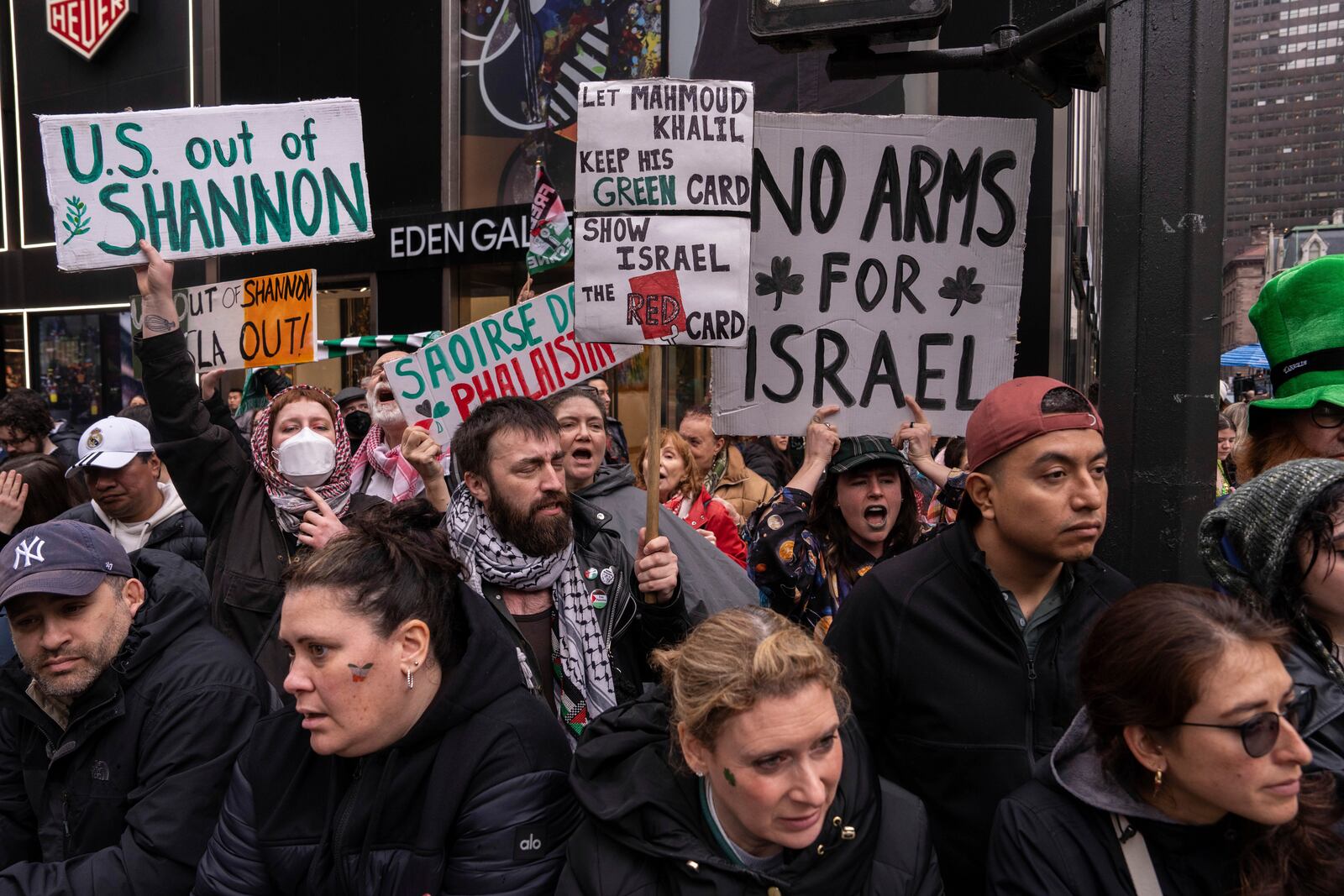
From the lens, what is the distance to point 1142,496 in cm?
249

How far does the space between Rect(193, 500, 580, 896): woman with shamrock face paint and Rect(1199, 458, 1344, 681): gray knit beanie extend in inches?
60.4

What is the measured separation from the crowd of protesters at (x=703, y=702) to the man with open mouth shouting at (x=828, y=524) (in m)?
0.27

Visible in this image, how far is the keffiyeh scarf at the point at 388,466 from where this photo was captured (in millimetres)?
4824

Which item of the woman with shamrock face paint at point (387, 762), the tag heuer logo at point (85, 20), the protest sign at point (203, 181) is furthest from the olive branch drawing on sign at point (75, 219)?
the tag heuer logo at point (85, 20)

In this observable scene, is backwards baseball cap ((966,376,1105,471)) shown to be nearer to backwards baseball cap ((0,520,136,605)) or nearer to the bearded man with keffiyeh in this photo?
the bearded man with keffiyeh

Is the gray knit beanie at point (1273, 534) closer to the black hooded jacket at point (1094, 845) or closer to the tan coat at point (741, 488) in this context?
the black hooded jacket at point (1094, 845)

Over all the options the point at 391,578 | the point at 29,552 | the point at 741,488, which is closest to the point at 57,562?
the point at 29,552

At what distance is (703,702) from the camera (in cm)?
208

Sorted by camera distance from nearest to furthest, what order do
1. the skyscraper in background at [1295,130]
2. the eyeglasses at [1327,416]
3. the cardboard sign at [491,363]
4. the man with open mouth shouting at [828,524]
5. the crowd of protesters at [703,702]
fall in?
the crowd of protesters at [703,702], the eyeglasses at [1327,416], the man with open mouth shouting at [828,524], the cardboard sign at [491,363], the skyscraper in background at [1295,130]

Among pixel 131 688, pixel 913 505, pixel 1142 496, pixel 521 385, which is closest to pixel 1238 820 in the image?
pixel 1142 496

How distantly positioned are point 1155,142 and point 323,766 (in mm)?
2325

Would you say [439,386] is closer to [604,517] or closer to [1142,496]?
[604,517]

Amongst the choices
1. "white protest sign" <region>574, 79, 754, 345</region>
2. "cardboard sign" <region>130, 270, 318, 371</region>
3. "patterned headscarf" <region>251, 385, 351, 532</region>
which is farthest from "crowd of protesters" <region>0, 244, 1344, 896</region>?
"cardboard sign" <region>130, 270, 318, 371</region>

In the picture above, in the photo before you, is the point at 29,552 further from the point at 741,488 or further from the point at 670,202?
the point at 741,488
